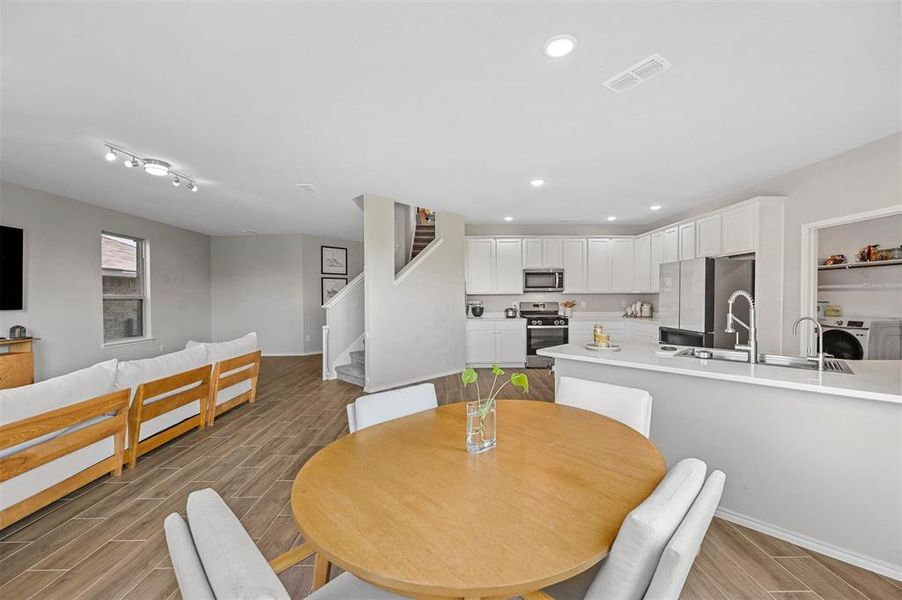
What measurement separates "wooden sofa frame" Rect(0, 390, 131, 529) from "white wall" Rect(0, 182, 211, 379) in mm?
3227

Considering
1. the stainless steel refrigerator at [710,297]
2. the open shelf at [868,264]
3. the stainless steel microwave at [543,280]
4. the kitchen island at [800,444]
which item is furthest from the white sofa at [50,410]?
the open shelf at [868,264]

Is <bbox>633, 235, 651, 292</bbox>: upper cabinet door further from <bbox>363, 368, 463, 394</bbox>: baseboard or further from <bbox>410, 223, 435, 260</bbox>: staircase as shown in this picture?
<bbox>410, 223, 435, 260</bbox>: staircase

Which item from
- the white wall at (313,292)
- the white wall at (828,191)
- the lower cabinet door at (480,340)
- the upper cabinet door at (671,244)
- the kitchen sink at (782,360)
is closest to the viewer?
the kitchen sink at (782,360)

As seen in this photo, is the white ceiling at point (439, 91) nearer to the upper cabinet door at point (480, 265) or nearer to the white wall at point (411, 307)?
the white wall at point (411, 307)

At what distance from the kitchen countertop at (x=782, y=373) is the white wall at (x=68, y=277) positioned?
634cm

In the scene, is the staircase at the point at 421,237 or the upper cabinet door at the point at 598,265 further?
the staircase at the point at 421,237

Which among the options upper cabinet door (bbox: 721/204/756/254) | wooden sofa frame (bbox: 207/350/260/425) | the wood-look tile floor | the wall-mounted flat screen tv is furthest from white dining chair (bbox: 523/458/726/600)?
the wall-mounted flat screen tv

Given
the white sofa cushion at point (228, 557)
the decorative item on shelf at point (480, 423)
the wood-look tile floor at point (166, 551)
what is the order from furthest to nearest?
the wood-look tile floor at point (166, 551)
the decorative item on shelf at point (480, 423)
the white sofa cushion at point (228, 557)

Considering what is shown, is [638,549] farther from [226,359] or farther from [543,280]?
[543,280]

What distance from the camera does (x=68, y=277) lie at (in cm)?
478

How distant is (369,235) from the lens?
4578mm

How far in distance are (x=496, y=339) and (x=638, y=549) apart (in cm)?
531

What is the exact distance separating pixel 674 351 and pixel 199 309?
331 inches

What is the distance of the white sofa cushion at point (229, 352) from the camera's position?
3602 mm
